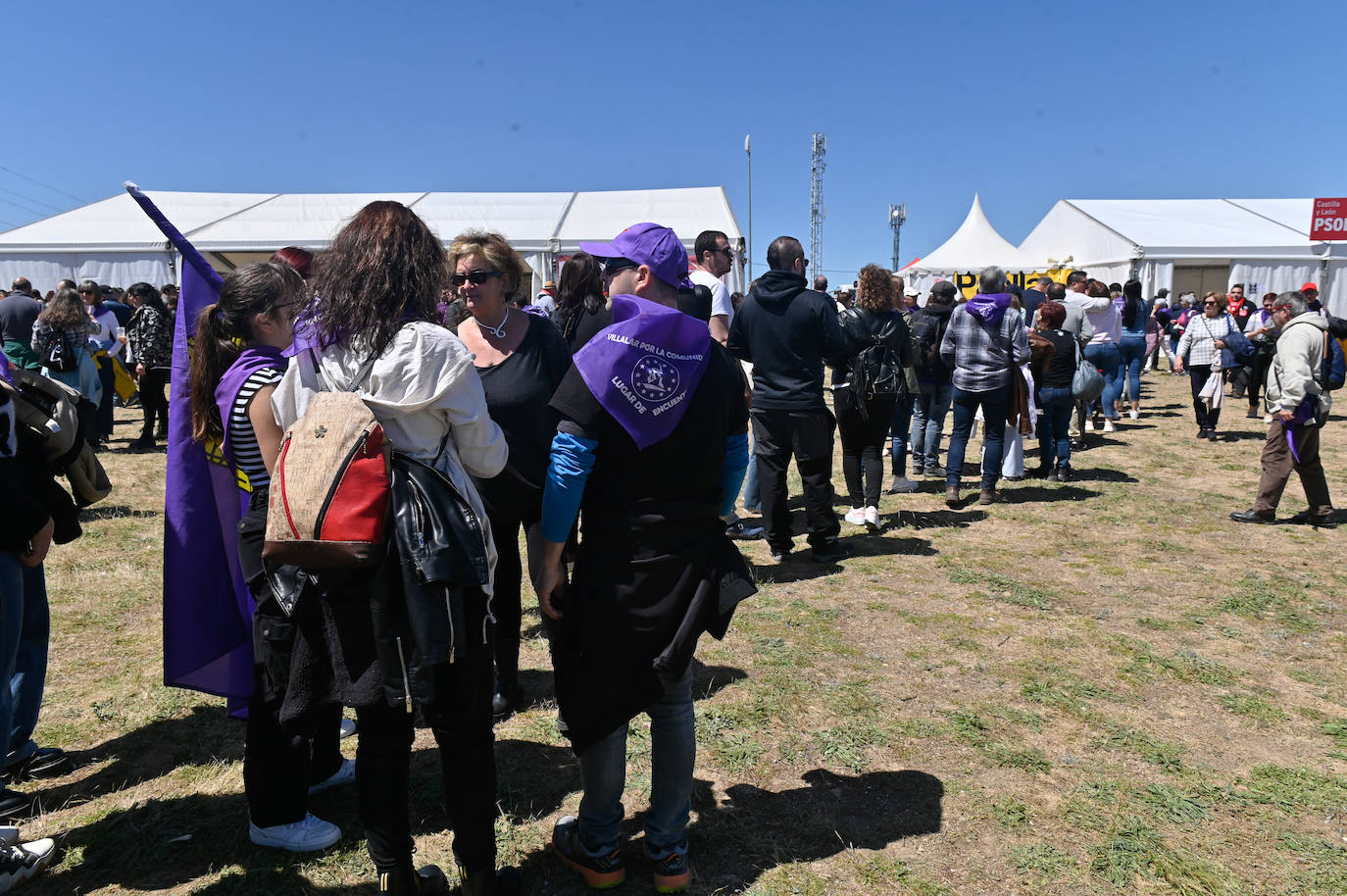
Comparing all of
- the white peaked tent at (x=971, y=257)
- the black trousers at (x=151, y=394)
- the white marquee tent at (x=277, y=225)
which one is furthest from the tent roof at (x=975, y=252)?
the black trousers at (x=151, y=394)

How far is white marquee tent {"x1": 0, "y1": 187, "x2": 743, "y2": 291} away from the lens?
677 inches

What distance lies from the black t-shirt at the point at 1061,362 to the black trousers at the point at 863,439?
274 centimetres

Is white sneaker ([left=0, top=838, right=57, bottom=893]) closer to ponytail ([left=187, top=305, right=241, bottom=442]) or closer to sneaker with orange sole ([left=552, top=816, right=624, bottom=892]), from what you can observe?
ponytail ([left=187, top=305, right=241, bottom=442])

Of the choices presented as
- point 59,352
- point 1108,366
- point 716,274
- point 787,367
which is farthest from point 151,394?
point 1108,366

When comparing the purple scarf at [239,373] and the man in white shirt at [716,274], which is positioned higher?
the man in white shirt at [716,274]

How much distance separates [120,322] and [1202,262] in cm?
2229

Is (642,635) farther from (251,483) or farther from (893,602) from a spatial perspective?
(893,602)

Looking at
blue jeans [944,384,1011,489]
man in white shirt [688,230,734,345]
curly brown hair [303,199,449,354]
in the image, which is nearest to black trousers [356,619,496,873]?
curly brown hair [303,199,449,354]

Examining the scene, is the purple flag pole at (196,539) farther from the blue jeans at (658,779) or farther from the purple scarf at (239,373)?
the blue jeans at (658,779)

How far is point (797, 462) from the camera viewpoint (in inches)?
205

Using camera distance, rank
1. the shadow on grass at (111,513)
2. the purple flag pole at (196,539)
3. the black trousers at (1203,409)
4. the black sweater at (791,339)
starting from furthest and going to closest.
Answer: the black trousers at (1203,409)
the shadow on grass at (111,513)
the black sweater at (791,339)
the purple flag pole at (196,539)

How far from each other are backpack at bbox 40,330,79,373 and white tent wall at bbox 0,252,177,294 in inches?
408

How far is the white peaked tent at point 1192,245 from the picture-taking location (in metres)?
19.4

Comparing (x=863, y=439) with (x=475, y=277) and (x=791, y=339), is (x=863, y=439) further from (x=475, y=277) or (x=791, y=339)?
(x=475, y=277)
